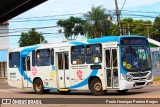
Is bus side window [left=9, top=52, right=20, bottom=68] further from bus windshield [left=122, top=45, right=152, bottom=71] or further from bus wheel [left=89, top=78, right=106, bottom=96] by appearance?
bus windshield [left=122, top=45, right=152, bottom=71]

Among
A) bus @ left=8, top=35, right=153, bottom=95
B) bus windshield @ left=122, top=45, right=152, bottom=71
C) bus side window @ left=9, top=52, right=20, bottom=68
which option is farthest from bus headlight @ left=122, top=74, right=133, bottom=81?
bus side window @ left=9, top=52, right=20, bottom=68

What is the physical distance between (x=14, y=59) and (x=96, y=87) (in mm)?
7951

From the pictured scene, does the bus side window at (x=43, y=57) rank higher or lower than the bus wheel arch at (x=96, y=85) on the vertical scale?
higher

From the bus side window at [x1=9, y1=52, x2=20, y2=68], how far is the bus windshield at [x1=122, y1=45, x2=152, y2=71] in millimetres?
8587

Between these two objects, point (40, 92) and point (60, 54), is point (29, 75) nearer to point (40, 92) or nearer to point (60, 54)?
point (40, 92)

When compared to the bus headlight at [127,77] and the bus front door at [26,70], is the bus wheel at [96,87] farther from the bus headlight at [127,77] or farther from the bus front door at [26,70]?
the bus front door at [26,70]

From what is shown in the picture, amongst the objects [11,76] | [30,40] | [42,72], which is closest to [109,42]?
[42,72]

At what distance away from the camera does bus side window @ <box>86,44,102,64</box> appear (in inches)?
719

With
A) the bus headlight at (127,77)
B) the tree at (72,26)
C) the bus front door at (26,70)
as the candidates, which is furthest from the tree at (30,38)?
the bus headlight at (127,77)

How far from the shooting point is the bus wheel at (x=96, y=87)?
1802cm

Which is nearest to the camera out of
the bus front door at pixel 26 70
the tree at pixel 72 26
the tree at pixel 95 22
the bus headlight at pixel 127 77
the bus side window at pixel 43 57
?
the bus headlight at pixel 127 77

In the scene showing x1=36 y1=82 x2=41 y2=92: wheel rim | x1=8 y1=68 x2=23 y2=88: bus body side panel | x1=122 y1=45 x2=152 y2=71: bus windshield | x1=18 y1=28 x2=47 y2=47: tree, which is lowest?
x1=36 y1=82 x2=41 y2=92: wheel rim

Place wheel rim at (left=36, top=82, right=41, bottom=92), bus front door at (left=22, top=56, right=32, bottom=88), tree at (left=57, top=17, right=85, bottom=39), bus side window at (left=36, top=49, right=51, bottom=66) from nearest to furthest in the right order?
bus side window at (left=36, top=49, right=51, bottom=66), wheel rim at (left=36, top=82, right=41, bottom=92), bus front door at (left=22, top=56, right=32, bottom=88), tree at (left=57, top=17, right=85, bottom=39)

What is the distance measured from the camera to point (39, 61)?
2203 cm
